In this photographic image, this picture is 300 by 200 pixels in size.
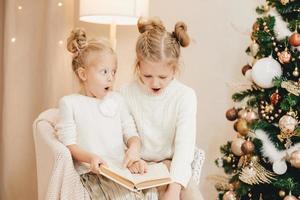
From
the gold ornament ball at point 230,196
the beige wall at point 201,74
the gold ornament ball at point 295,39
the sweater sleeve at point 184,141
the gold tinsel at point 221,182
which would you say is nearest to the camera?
the sweater sleeve at point 184,141

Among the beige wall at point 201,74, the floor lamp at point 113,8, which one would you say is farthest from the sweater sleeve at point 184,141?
the beige wall at point 201,74

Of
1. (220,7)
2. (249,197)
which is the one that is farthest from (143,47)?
(220,7)

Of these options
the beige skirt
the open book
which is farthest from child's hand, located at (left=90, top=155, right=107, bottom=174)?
the beige skirt

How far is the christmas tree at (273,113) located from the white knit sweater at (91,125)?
1.76 feet

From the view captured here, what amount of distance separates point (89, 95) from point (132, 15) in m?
0.73

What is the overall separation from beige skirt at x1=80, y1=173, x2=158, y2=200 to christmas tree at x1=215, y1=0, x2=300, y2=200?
0.50 meters

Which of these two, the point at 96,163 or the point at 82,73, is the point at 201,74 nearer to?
the point at 82,73

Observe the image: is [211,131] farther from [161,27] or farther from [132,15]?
[161,27]

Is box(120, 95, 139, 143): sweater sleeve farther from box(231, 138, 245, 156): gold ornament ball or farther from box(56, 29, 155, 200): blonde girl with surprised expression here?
box(231, 138, 245, 156): gold ornament ball

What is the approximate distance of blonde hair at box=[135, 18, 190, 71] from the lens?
1794mm

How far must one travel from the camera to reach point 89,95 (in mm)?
1840

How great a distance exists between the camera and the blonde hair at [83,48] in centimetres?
179

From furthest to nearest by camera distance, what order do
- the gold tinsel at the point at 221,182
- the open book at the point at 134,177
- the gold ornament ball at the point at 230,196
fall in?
the gold tinsel at the point at 221,182 < the gold ornament ball at the point at 230,196 < the open book at the point at 134,177

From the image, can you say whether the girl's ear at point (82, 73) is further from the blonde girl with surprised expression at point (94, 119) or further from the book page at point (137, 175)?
the book page at point (137, 175)
